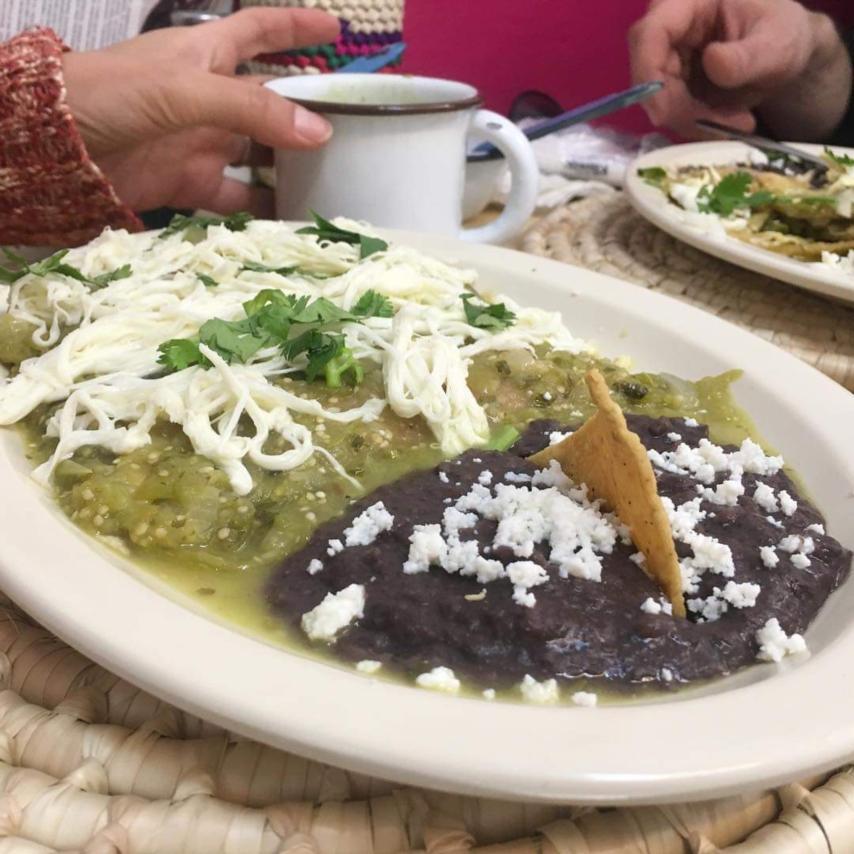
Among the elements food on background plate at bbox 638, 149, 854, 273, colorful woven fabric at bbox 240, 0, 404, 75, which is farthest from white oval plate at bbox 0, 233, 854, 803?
colorful woven fabric at bbox 240, 0, 404, 75

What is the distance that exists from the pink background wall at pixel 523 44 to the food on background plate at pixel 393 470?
116 inches

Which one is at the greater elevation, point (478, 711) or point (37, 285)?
point (478, 711)

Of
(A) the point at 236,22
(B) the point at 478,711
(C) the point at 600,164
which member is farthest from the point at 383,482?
(C) the point at 600,164

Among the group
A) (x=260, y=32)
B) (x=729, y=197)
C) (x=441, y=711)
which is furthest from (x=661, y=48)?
(x=441, y=711)

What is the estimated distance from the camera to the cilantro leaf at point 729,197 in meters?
2.04

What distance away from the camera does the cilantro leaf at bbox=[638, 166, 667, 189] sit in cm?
218

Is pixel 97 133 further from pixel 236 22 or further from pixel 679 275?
pixel 679 275

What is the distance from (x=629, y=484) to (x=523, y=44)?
12.4 ft

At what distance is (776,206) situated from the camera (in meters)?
2.03

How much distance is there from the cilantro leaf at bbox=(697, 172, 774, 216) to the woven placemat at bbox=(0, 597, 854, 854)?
1512 millimetres

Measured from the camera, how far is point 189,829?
2.25 feet

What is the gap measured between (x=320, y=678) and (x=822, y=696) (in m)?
0.38

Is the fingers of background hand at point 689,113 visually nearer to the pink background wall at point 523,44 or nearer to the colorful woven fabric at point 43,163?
the pink background wall at point 523,44

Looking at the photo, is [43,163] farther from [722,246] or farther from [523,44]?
[523,44]
